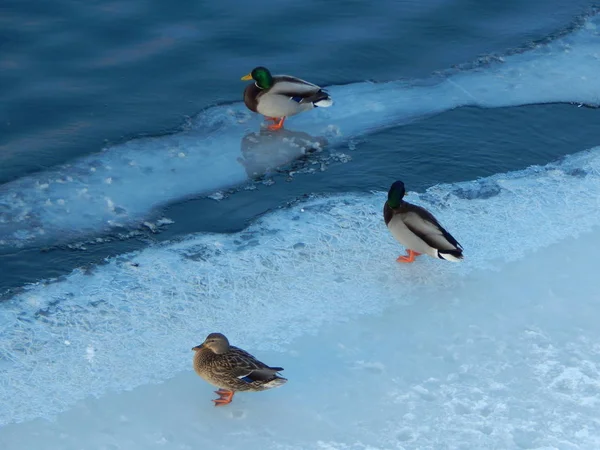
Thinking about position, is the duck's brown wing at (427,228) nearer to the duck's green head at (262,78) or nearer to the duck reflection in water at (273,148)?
the duck reflection in water at (273,148)

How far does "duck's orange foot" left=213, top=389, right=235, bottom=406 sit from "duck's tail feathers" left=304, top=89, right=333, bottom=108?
3.57 m

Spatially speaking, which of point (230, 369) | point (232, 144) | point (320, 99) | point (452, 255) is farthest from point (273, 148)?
point (230, 369)

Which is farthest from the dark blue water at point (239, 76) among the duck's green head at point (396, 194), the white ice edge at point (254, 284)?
the duck's green head at point (396, 194)

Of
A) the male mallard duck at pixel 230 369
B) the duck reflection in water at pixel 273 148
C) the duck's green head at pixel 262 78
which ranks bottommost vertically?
the male mallard duck at pixel 230 369

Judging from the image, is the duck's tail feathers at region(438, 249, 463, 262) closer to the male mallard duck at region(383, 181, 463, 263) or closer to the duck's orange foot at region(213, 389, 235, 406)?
the male mallard duck at region(383, 181, 463, 263)

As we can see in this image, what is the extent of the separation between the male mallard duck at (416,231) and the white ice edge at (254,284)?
0.19 m

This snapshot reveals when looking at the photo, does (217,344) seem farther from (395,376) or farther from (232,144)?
(232,144)

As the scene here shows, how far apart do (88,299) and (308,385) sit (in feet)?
4.98

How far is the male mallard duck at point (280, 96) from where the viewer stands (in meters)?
7.89

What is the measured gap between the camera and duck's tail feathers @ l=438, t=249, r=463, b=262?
587cm

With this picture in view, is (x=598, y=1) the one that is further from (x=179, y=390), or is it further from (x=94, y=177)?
(x=179, y=390)

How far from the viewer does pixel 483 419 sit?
480cm

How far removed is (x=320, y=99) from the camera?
8000 mm

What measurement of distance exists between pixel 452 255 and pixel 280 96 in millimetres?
2593
